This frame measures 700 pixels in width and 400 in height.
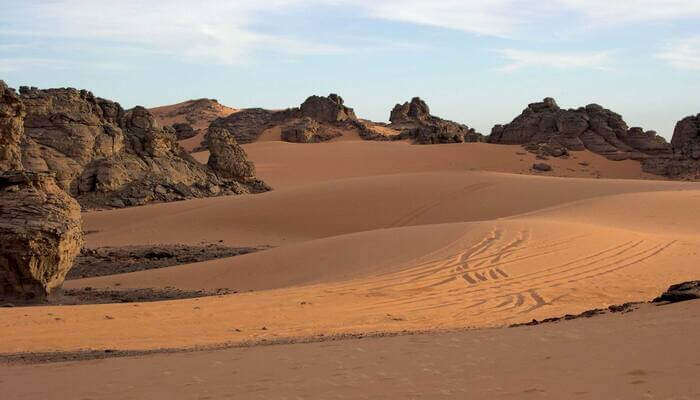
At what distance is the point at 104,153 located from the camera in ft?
89.1

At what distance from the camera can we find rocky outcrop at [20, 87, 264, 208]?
25922 mm

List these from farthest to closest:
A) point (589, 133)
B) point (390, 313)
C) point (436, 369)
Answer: point (589, 133) < point (390, 313) < point (436, 369)

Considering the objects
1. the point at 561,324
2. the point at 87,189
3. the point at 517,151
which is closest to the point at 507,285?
the point at 561,324

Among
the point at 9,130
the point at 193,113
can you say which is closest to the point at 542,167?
the point at 9,130

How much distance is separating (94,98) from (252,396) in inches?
1048

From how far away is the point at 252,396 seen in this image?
17.7 feet

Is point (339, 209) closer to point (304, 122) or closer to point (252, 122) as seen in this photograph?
point (304, 122)

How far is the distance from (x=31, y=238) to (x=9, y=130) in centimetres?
679

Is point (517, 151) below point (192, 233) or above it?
above

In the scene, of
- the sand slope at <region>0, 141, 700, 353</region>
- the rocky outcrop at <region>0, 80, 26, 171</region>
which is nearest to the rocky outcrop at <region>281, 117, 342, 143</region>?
the sand slope at <region>0, 141, 700, 353</region>

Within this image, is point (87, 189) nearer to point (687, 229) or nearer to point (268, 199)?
point (268, 199)

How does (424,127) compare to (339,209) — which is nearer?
(339,209)

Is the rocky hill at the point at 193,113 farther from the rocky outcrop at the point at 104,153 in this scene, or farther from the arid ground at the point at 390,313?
the arid ground at the point at 390,313

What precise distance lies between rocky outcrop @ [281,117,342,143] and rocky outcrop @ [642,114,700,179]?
929 inches
